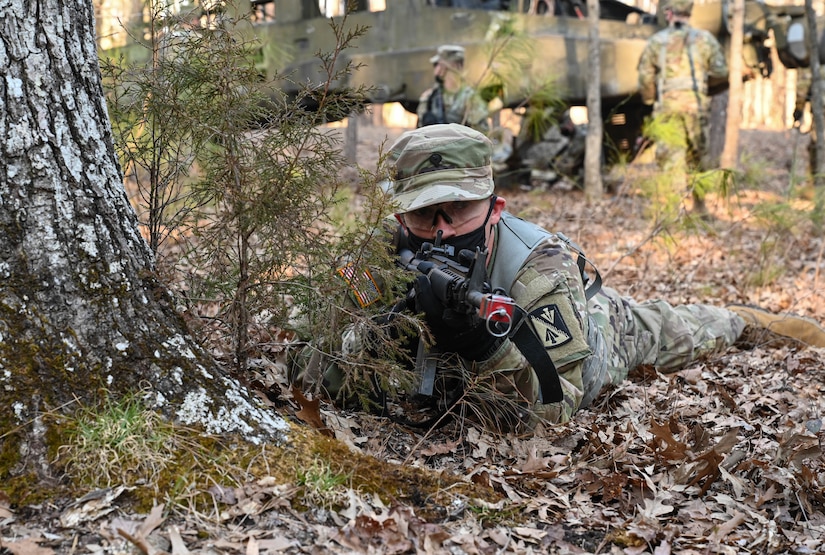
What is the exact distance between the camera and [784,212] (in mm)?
7410

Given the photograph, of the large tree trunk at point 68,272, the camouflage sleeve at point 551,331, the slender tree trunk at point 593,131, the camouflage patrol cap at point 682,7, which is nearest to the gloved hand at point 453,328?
the camouflage sleeve at point 551,331

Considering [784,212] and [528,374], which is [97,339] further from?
[784,212]

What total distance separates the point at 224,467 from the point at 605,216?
789cm

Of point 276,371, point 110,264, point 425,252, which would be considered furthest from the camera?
point 276,371

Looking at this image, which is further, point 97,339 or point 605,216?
point 605,216

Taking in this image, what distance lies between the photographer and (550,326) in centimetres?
344

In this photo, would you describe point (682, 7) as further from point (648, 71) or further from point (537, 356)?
point (537, 356)

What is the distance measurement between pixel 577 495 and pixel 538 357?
66 cm

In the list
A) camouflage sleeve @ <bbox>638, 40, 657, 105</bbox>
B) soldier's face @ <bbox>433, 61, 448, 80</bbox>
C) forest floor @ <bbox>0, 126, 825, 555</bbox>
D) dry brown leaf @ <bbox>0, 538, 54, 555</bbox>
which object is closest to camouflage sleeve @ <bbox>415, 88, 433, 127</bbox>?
soldier's face @ <bbox>433, 61, 448, 80</bbox>

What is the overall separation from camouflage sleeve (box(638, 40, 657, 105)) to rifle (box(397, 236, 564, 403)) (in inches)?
345

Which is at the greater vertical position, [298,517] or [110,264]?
[110,264]

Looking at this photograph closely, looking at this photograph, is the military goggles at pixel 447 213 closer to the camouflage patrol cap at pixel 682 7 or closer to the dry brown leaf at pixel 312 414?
the dry brown leaf at pixel 312 414

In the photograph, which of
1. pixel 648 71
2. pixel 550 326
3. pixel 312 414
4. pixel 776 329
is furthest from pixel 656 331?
pixel 648 71

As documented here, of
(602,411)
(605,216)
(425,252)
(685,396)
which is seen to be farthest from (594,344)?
(605,216)
